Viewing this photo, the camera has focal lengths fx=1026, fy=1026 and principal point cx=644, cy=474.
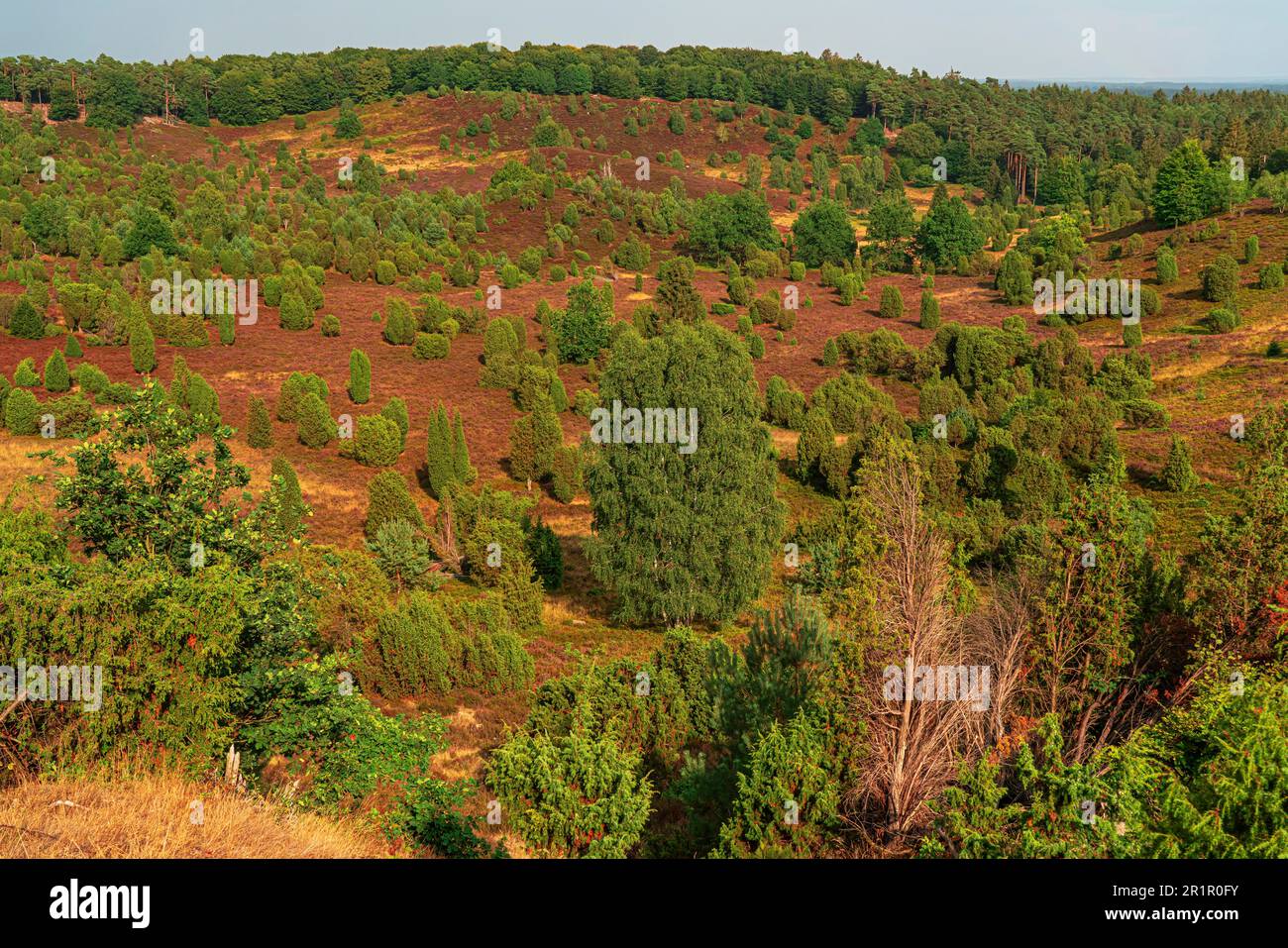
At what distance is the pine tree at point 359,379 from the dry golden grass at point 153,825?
35506 millimetres

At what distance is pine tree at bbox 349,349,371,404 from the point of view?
45.4m

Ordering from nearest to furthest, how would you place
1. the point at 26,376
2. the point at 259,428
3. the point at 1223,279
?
the point at 259,428, the point at 26,376, the point at 1223,279

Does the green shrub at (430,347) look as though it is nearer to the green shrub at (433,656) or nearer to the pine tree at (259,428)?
the pine tree at (259,428)

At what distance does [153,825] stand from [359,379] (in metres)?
37.8

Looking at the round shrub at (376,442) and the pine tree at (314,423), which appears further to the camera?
the pine tree at (314,423)

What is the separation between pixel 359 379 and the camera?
45.5 metres

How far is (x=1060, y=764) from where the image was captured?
1054 cm

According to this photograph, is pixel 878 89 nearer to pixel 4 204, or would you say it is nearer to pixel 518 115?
pixel 518 115

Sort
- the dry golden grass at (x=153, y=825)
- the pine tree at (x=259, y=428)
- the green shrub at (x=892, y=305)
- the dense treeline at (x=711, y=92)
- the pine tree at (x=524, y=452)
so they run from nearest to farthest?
1. the dry golden grass at (x=153, y=825)
2. the pine tree at (x=259, y=428)
3. the pine tree at (x=524, y=452)
4. the green shrub at (x=892, y=305)
5. the dense treeline at (x=711, y=92)

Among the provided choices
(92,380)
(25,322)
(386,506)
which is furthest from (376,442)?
(25,322)

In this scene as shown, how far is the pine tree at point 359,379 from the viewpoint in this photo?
149 feet

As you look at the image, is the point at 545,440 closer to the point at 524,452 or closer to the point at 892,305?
the point at 524,452

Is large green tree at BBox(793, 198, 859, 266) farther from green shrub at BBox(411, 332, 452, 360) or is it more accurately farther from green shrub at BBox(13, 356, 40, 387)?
green shrub at BBox(13, 356, 40, 387)

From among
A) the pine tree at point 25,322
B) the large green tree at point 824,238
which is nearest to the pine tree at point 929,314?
the large green tree at point 824,238
